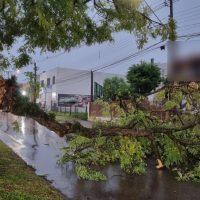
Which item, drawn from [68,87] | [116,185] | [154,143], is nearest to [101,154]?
[116,185]

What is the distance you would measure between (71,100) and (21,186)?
6326 cm

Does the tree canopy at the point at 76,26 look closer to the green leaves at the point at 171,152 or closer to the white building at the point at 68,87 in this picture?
the green leaves at the point at 171,152

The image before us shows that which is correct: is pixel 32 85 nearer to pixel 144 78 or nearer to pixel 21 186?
pixel 21 186

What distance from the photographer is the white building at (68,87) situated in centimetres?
6988

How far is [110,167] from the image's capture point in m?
11.1

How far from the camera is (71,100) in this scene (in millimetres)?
70938

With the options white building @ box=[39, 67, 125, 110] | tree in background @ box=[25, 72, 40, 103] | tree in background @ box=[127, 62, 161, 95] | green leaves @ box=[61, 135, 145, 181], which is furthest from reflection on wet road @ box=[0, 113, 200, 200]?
white building @ box=[39, 67, 125, 110]

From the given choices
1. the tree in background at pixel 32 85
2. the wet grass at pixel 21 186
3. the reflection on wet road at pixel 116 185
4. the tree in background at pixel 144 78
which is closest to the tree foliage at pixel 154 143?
the reflection on wet road at pixel 116 185

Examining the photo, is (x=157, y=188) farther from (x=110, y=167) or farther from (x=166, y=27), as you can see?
(x=166, y=27)

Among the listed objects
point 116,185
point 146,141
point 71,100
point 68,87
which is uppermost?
point 68,87

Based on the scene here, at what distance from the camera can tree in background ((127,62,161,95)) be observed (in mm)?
35250

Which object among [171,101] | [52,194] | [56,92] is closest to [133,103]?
[171,101]

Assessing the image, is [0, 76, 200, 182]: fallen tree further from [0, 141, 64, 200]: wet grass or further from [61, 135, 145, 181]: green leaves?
[0, 141, 64, 200]: wet grass

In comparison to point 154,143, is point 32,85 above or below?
above
